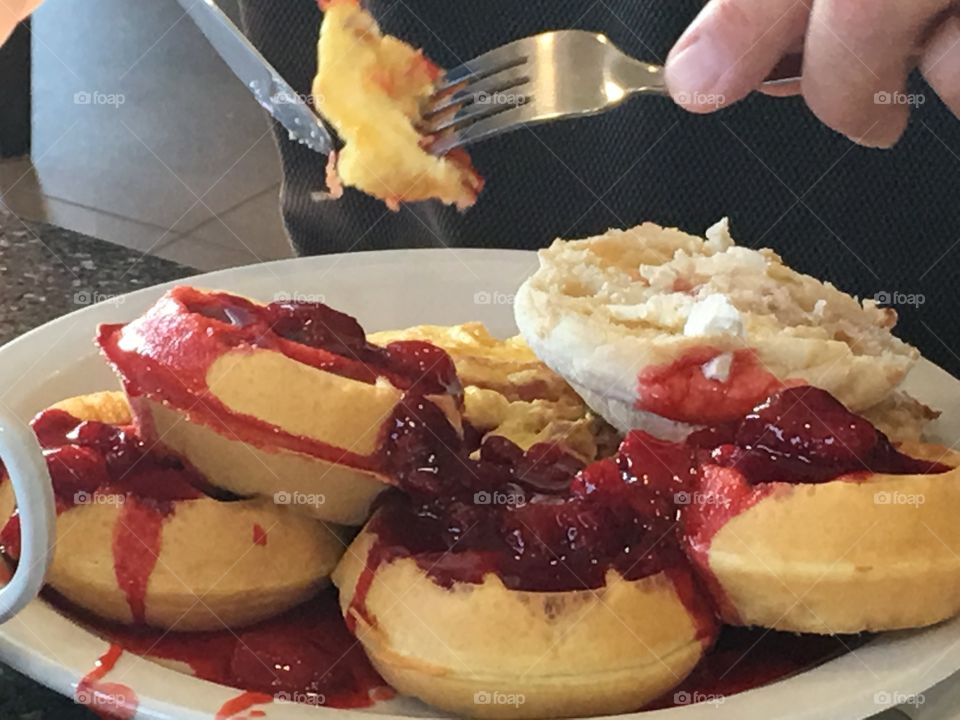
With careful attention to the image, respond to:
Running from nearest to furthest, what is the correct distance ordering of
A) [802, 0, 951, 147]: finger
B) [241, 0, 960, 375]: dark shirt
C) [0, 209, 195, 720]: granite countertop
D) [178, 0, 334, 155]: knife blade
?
[802, 0, 951, 147]: finger → [178, 0, 334, 155]: knife blade → [0, 209, 195, 720]: granite countertop → [241, 0, 960, 375]: dark shirt

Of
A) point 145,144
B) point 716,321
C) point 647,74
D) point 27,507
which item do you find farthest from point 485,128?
point 145,144

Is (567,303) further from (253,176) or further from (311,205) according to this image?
(253,176)

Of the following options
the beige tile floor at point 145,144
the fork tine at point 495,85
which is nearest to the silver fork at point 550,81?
the fork tine at point 495,85

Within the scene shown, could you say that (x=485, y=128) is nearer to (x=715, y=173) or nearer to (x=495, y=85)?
(x=495, y=85)

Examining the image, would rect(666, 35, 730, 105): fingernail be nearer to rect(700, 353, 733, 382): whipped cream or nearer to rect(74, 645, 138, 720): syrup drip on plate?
rect(700, 353, 733, 382): whipped cream

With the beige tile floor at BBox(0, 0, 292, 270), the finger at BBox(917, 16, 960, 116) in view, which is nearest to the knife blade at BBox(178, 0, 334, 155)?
the finger at BBox(917, 16, 960, 116)

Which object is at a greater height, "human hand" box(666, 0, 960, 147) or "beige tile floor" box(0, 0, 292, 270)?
"human hand" box(666, 0, 960, 147)

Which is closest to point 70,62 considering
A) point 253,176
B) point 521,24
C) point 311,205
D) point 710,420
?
point 253,176
